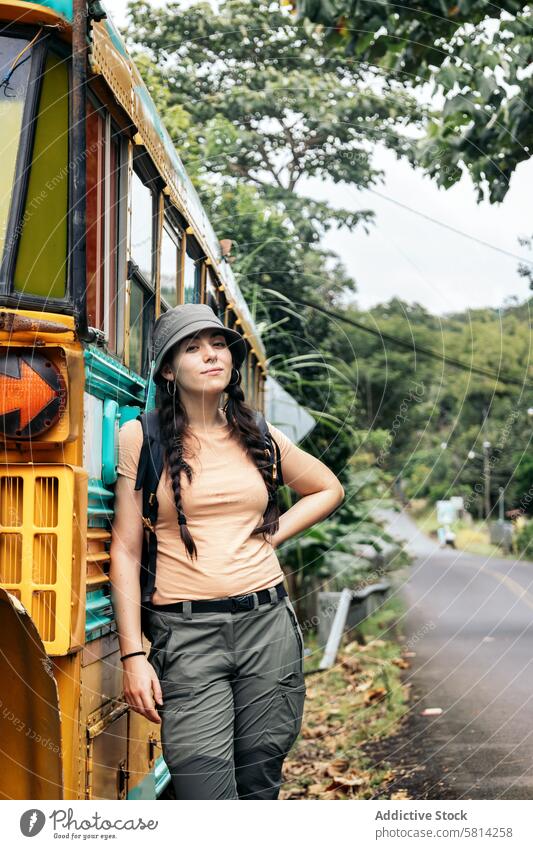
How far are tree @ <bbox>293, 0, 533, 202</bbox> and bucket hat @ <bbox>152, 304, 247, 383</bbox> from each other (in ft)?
11.4

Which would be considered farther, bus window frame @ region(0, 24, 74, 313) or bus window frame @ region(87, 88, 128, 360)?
bus window frame @ region(87, 88, 128, 360)

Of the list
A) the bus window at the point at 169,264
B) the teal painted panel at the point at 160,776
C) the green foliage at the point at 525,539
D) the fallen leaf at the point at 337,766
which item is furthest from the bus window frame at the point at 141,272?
the green foliage at the point at 525,539

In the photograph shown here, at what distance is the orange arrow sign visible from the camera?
2.87m

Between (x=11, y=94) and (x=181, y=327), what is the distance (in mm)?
789

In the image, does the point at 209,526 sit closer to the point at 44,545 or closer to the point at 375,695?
the point at 44,545

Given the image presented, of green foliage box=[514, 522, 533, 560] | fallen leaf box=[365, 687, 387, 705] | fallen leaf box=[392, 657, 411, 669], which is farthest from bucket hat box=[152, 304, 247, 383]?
green foliage box=[514, 522, 533, 560]

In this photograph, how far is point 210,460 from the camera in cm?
331

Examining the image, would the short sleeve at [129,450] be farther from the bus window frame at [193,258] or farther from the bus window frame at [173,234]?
the bus window frame at [193,258]

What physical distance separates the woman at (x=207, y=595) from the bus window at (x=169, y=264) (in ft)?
3.11

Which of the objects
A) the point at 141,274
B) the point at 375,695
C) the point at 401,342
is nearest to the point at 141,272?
the point at 141,274

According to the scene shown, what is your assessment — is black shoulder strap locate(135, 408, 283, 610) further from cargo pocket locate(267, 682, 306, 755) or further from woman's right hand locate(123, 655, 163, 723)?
cargo pocket locate(267, 682, 306, 755)

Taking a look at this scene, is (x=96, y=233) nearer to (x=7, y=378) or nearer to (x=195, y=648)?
(x=7, y=378)

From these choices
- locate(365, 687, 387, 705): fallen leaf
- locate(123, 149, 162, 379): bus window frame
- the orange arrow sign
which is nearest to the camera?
the orange arrow sign
